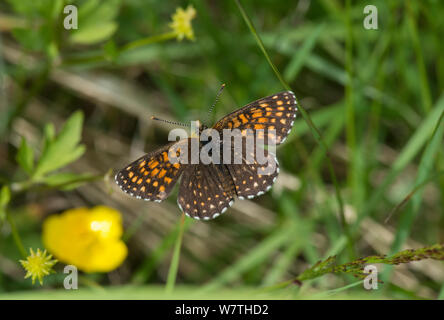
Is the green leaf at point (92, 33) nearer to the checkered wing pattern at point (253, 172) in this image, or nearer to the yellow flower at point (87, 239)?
the checkered wing pattern at point (253, 172)

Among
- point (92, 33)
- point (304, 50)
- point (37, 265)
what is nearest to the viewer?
point (37, 265)

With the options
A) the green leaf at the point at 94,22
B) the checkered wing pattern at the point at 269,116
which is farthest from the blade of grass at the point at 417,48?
the green leaf at the point at 94,22

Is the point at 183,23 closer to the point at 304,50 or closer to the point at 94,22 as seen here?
the point at 94,22

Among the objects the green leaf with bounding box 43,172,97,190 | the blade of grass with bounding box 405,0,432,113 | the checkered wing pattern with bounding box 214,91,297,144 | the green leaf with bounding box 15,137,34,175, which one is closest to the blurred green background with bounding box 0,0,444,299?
the blade of grass with bounding box 405,0,432,113

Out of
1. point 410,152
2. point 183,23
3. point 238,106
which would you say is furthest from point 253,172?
point 410,152

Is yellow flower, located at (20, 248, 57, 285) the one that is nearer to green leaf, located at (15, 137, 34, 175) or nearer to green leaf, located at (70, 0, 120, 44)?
green leaf, located at (15, 137, 34, 175)
